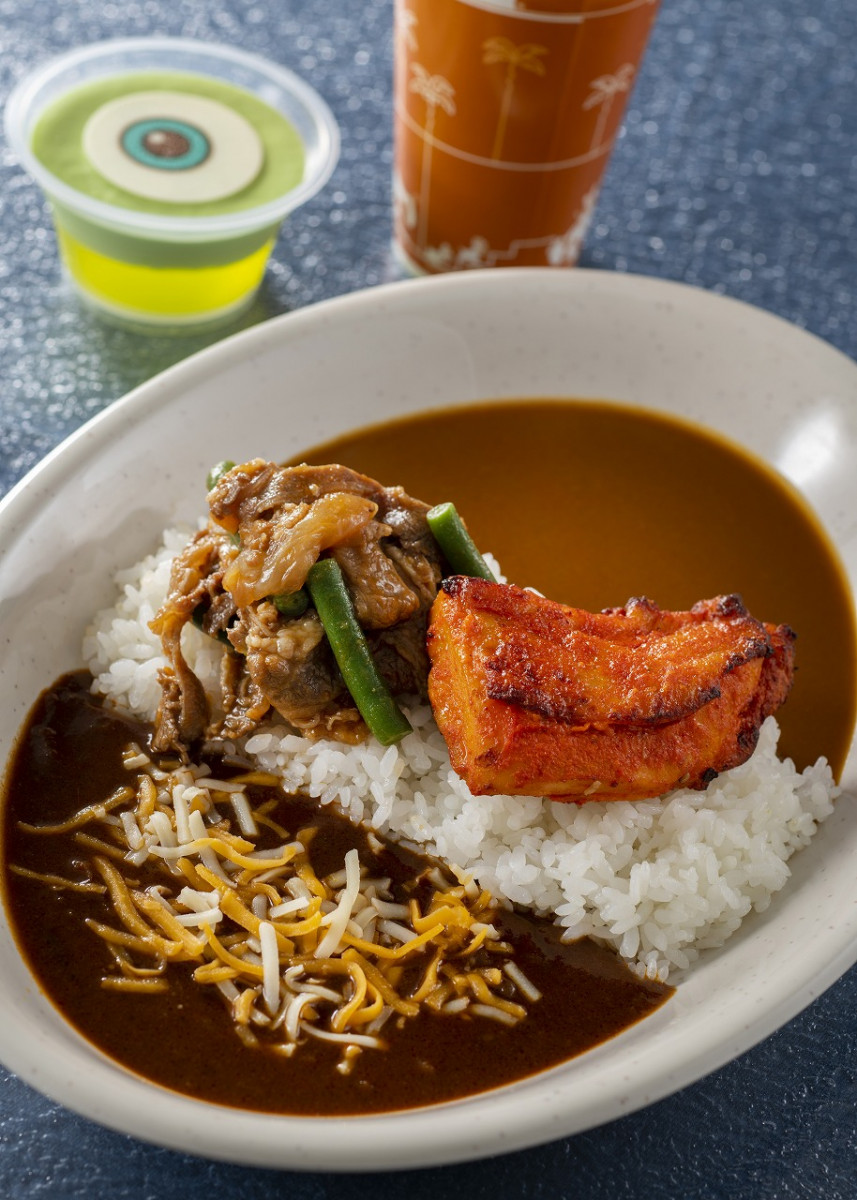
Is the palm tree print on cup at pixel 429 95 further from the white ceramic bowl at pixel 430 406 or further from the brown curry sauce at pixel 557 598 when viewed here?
the brown curry sauce at pixel 557 598

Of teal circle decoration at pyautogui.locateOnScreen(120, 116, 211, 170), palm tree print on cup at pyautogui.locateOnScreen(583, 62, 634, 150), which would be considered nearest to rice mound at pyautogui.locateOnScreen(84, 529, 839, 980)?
teal circle decoration at pyautogui.locateOnScreen(120, 116, 211, 170)

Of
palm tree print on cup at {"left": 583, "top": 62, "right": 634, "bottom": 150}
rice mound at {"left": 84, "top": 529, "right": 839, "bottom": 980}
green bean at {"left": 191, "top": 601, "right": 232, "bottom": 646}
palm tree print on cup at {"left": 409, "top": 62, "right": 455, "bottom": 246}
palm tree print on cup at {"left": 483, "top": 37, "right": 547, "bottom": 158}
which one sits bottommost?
rice mound at {"left": 84, "top": 529, "right": 839, "bottom": 980}

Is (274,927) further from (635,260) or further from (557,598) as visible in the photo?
(635,260)

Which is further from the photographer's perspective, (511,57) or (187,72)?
(187,72)

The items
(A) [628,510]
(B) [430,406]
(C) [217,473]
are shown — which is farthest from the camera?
(B) [430,406]

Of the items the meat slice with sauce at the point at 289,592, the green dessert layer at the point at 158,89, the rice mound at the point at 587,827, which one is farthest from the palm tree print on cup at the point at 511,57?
the rice mound at the point at 587,827

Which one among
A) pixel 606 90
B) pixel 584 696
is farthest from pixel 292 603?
pixel 606 90

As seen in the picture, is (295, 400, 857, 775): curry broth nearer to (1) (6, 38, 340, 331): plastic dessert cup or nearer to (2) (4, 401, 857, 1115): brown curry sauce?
(2) (4, 401, 857, 1115): brown curry sauce
